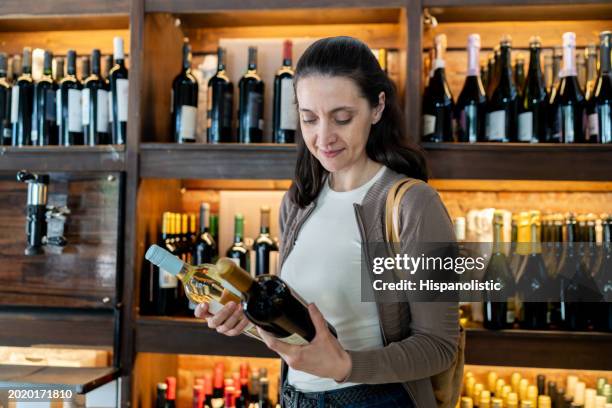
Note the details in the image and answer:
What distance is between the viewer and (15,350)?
6.02 feet

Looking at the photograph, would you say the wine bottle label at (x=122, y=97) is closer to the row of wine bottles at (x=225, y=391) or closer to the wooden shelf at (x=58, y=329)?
the wooden shelf at (x=58, y=329)

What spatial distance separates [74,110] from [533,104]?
1468mm

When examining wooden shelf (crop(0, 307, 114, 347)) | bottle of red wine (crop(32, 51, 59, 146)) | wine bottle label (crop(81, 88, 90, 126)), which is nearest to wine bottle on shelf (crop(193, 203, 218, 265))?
wooden shelf (crop(0, 307, 114, 347))

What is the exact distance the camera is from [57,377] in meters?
1.64

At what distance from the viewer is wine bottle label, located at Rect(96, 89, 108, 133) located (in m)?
1.92

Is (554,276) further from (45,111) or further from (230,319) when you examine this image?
(45,111)

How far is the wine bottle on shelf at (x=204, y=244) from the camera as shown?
1.93 meters

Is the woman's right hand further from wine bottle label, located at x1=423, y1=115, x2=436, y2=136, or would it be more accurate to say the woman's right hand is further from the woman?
wine bottle label, located at x1=423, y1=115, x2=436, y2=136

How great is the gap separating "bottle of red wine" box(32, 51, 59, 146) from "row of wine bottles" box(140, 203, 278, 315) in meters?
0.51

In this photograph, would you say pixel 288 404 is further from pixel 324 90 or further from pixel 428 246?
pixel 324 90

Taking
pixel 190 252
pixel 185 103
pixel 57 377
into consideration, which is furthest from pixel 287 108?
pixel 57 377

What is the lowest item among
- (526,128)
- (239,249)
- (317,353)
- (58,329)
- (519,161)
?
(58,329)

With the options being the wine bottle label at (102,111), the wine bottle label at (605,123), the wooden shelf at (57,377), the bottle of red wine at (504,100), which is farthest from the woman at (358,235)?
the wine bottle label at (102,111)

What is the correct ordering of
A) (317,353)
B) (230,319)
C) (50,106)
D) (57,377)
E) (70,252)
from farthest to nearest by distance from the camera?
(50,106) → (70,252) → (57,377) → (230,319) → (317,353)
